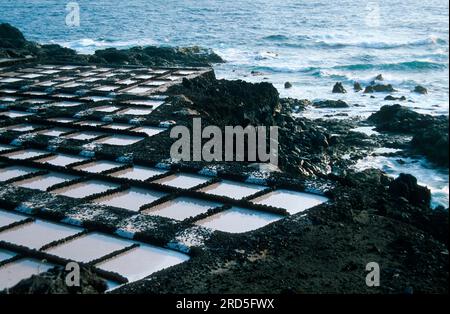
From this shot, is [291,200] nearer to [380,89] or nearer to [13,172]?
[13,172]

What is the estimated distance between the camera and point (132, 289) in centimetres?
593

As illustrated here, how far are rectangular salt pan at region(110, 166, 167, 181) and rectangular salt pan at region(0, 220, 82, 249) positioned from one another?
208cm

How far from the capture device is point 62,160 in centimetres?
1066

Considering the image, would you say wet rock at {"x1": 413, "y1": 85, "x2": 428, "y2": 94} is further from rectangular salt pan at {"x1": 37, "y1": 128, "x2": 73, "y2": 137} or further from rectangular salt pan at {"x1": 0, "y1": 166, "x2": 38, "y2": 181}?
rectangular salt pan at {"x1": 0, "y1": 166, "x2": 38, "y2": 181}

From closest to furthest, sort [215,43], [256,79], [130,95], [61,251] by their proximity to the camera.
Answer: [61,251] < [130,95] < [256,79] < [215,43]

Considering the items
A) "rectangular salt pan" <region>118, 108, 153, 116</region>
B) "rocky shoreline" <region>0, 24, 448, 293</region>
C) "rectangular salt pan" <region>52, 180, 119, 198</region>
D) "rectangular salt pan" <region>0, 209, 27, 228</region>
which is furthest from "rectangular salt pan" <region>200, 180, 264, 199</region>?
"rectangular salt pan" <region>118, 108, 153, 116</region>

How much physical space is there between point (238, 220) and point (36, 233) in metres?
2.94

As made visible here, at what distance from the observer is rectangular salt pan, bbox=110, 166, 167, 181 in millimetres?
9648

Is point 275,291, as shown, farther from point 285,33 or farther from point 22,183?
point 285,33

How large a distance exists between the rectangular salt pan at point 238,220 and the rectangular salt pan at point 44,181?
3.18m

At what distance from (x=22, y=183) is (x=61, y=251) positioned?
2.98m

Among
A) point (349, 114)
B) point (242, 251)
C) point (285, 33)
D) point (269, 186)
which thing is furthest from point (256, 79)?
point (242, 251)

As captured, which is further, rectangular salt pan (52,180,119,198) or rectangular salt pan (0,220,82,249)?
rectangular salt pan (52,180,119,198)

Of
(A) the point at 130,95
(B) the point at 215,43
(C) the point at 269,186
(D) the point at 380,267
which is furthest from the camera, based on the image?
(B) the point at 215,43
